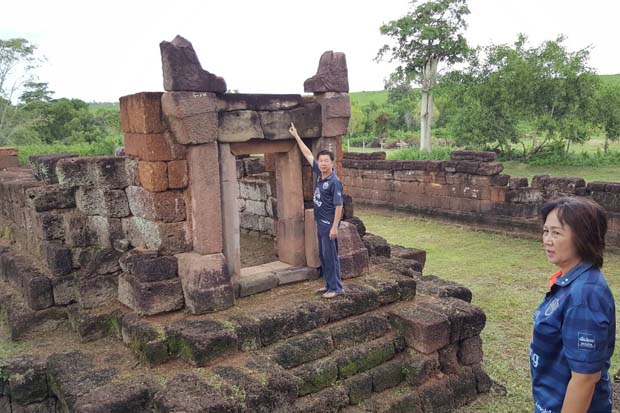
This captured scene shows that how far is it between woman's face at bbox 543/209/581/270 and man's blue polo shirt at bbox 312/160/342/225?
3.00 metres

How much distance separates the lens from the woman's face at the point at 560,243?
99.0 inches


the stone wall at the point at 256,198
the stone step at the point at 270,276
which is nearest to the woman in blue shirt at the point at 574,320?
the stone step at the point at 270,276

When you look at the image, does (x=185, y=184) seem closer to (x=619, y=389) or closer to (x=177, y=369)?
(x=177, y=369)

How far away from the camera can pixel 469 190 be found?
1366cm

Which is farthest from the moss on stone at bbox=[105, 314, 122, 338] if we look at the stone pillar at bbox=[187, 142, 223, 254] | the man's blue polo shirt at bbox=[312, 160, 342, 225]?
the man's blue polo shirt at bbox=[312, 160, 342, 225]

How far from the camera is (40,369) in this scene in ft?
16.0

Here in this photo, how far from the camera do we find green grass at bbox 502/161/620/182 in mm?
19717

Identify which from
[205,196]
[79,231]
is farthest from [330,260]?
[79,231]

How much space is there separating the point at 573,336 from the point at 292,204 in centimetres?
409

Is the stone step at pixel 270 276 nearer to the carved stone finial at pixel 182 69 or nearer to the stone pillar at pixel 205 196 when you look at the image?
the stone pillar at pixel 205 196

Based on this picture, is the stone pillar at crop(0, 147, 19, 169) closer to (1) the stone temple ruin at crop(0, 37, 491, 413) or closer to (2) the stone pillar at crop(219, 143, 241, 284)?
(1) the stone temple ruin at crop(0, 37, 491, 413)

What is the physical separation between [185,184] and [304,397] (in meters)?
2.40

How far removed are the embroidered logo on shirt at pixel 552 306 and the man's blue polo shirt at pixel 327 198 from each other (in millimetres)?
3040

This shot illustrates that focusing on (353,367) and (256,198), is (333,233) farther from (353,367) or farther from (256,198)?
(256,198)
